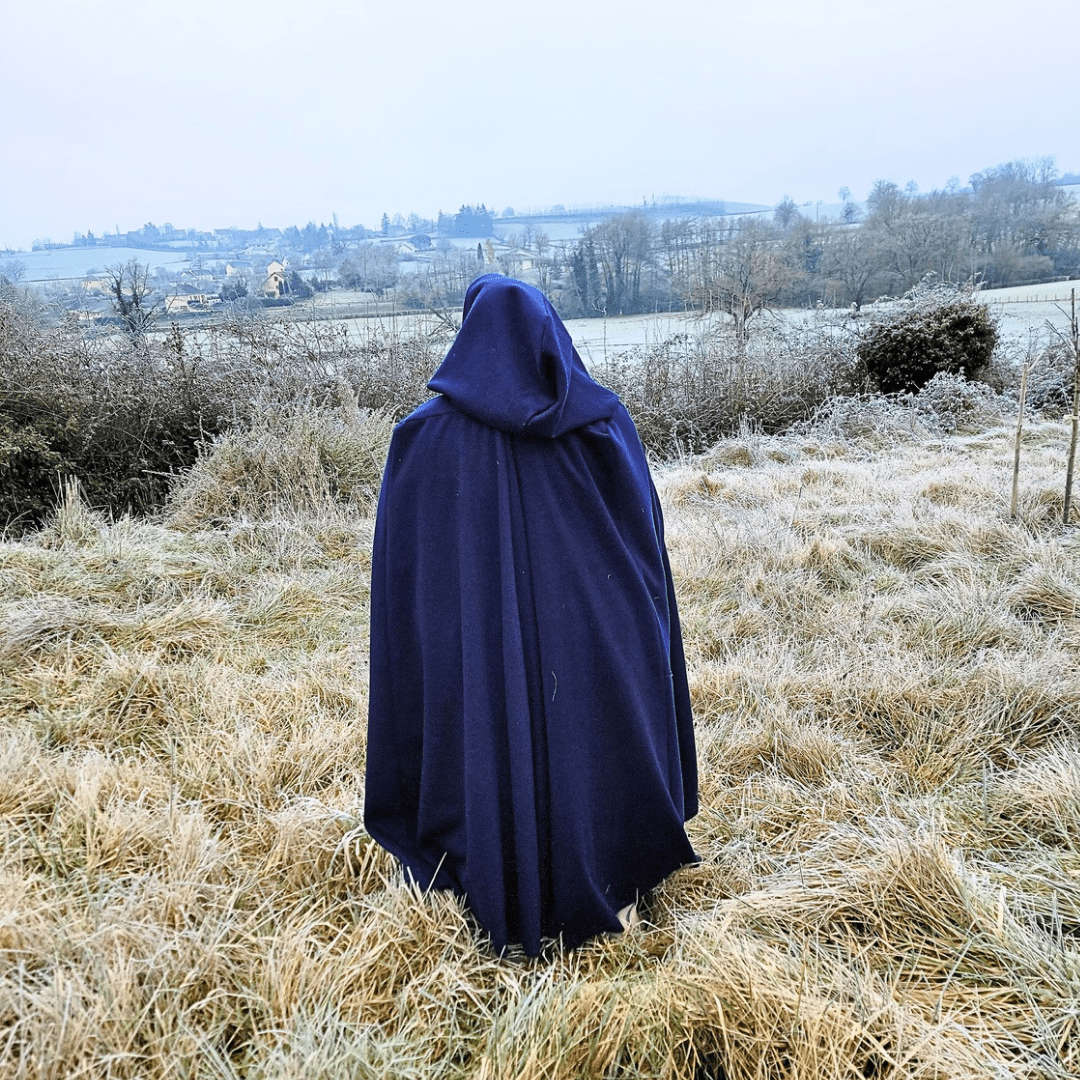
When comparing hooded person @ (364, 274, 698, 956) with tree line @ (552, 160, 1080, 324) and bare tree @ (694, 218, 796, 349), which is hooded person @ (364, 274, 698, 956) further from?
bare tree @ (694, 218, 796, 349)

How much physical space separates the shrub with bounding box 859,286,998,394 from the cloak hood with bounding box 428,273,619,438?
9382mm

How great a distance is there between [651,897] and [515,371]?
1419mm

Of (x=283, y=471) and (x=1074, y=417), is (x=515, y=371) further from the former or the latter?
(x=283, y=471)

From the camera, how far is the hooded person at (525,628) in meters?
1.56

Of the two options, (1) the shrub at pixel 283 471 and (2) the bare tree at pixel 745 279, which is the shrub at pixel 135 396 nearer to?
(1) the shrub at pixel 283 471

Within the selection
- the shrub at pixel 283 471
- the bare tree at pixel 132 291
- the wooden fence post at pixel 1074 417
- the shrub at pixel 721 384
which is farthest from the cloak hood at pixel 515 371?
the bare tree at pixel 132 291

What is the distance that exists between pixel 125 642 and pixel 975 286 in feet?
35.8

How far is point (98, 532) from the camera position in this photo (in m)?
4.84

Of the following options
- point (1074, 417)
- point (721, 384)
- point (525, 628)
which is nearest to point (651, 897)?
point (525, 628)

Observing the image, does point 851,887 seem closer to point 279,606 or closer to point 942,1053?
point 942,1053

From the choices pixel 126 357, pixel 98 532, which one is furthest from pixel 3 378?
pixel 98 532

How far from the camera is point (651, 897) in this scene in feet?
6.56

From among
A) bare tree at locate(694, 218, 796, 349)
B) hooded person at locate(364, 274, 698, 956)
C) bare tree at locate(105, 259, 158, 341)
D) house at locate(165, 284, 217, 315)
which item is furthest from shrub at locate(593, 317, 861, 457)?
hooded person at locate(364, 274, 698, 956)

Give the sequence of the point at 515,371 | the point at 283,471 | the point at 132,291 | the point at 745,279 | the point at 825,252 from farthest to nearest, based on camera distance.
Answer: the point at 825,252 < the point at 745,279 < the point at 132,291 < the point at 283,471 < the point at 515,371
